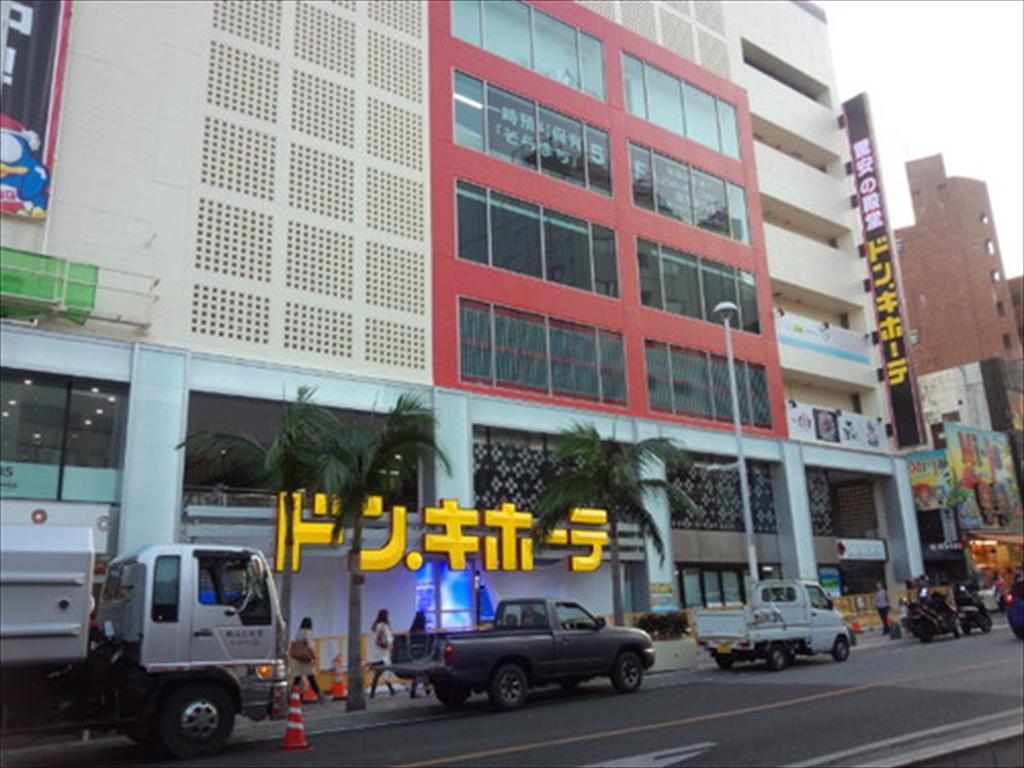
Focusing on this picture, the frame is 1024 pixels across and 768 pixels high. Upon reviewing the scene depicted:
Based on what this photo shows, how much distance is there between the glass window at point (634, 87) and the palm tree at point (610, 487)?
17339 millimetres

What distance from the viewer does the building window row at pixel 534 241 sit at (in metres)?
27.6

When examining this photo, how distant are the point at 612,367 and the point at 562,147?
8.35m

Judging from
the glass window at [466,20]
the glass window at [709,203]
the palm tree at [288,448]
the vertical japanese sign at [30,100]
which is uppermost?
the glass window at [466,20]

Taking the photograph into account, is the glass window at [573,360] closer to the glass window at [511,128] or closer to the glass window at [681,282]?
the glass window at [681,282]

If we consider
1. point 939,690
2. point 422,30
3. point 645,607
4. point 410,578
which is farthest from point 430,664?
point 422,30

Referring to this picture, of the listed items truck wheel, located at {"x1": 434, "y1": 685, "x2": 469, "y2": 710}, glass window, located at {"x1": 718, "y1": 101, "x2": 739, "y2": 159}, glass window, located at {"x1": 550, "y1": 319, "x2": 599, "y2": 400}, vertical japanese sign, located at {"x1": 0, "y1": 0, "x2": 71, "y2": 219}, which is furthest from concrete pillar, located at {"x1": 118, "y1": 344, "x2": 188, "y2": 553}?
glass window, located at {"x1": 718, "y1": 101, "x2": 739, "y2": 159}

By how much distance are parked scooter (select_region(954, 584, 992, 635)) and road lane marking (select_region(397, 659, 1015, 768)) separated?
1056 cm

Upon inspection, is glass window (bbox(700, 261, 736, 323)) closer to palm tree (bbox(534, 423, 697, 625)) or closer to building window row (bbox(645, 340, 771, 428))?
building window row (bbox(645, 340, 771, 428))

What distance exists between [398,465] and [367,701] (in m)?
4.84

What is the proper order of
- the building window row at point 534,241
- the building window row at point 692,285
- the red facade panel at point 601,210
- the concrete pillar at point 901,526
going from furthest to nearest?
the concrete pillar at point 901,526 < the building window row at point 692,285 < the building window row at point 534,241 < the red facade panel at point 601,210

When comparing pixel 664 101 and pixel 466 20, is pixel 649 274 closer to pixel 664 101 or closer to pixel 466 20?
pixel 664 101

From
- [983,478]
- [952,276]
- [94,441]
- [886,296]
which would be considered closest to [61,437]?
[94,441]

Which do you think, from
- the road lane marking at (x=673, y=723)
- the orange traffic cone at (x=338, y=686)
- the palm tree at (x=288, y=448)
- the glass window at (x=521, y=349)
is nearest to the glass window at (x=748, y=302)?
the glass window at (x=521, y=349)

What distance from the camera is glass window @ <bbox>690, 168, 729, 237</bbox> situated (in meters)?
35.5
